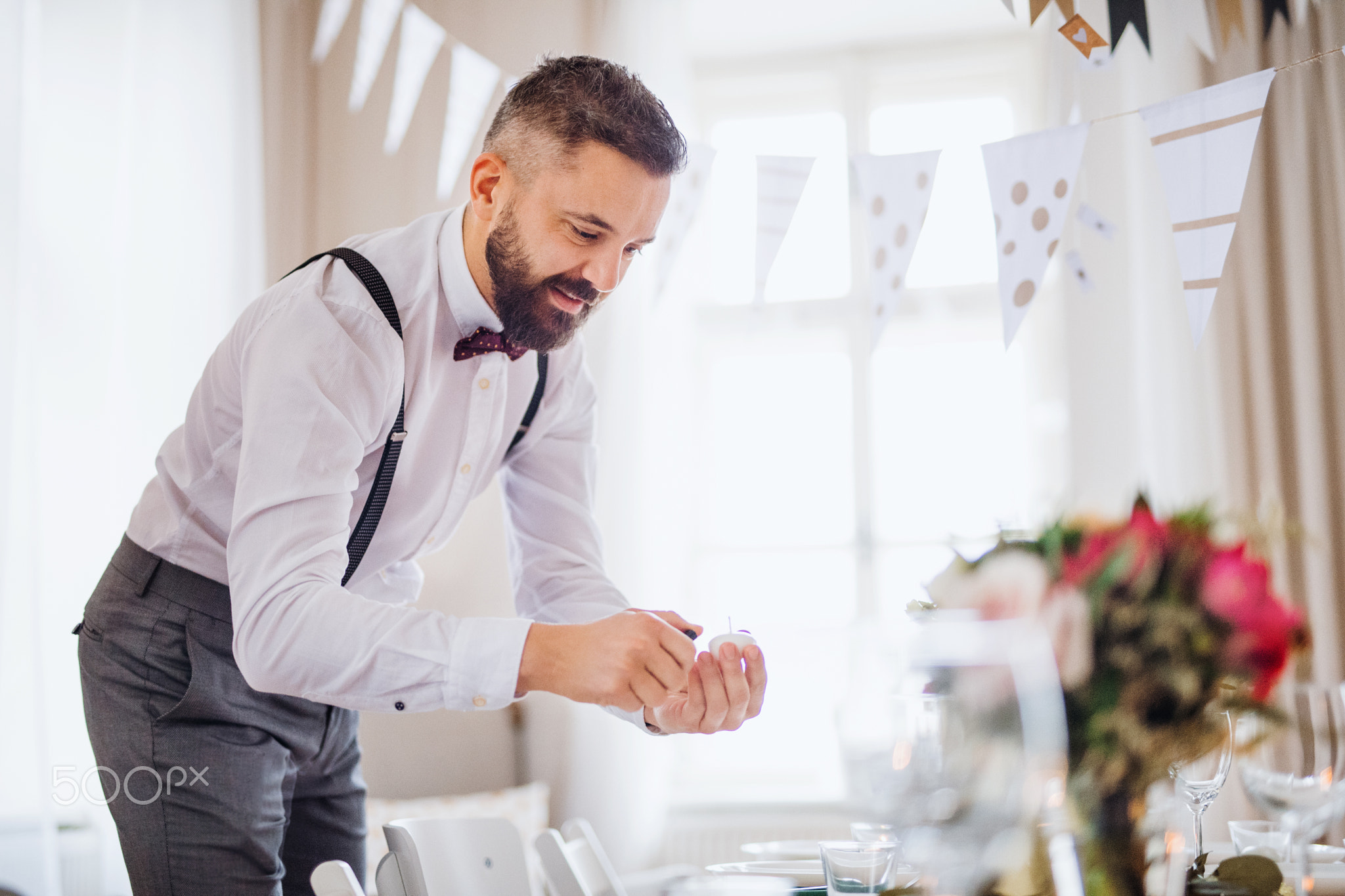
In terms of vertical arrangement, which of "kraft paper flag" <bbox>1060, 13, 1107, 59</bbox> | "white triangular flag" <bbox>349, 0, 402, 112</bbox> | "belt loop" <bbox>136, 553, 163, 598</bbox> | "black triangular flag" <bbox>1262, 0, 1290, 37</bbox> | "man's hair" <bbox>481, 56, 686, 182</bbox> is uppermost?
"white triangular flag" <bbox>349, 0, 402, 112</bbox>

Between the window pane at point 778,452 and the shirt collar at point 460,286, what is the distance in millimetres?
2271

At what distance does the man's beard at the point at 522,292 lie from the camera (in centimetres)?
115

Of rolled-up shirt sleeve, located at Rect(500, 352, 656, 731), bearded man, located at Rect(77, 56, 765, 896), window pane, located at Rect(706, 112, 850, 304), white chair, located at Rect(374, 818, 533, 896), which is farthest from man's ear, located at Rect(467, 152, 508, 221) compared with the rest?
window pane, located at Rect(706, 112, 850, 304)

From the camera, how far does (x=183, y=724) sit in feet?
3.44

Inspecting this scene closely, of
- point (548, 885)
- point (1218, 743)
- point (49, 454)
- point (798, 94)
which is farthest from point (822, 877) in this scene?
point (798, 94)

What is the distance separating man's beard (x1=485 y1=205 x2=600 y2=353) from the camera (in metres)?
1.15

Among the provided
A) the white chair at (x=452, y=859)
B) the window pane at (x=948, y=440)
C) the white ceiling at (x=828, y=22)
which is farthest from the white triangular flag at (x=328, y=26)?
the white chair at (x=452, y=859)

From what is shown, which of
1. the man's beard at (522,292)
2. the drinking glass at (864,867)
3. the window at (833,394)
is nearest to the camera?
the drinking glass at (864,867)

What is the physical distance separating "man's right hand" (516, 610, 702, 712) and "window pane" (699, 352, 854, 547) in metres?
2.53

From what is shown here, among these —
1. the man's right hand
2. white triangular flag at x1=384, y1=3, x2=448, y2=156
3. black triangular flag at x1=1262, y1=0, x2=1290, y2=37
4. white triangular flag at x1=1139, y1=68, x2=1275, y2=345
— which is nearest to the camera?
the man's right hand

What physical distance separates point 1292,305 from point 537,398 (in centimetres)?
236

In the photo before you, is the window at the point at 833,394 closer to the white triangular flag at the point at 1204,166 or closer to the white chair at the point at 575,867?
the white triangular flag at the point at 1204,166

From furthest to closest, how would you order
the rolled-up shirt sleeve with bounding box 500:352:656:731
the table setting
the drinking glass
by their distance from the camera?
1. the rolled-up shirt sleeve with bounding box 500:352:656:731
2. the drinking glass
3. the table setting

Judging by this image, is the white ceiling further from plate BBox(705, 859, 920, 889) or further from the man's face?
plate BBox(705, 859, 920, 889)
